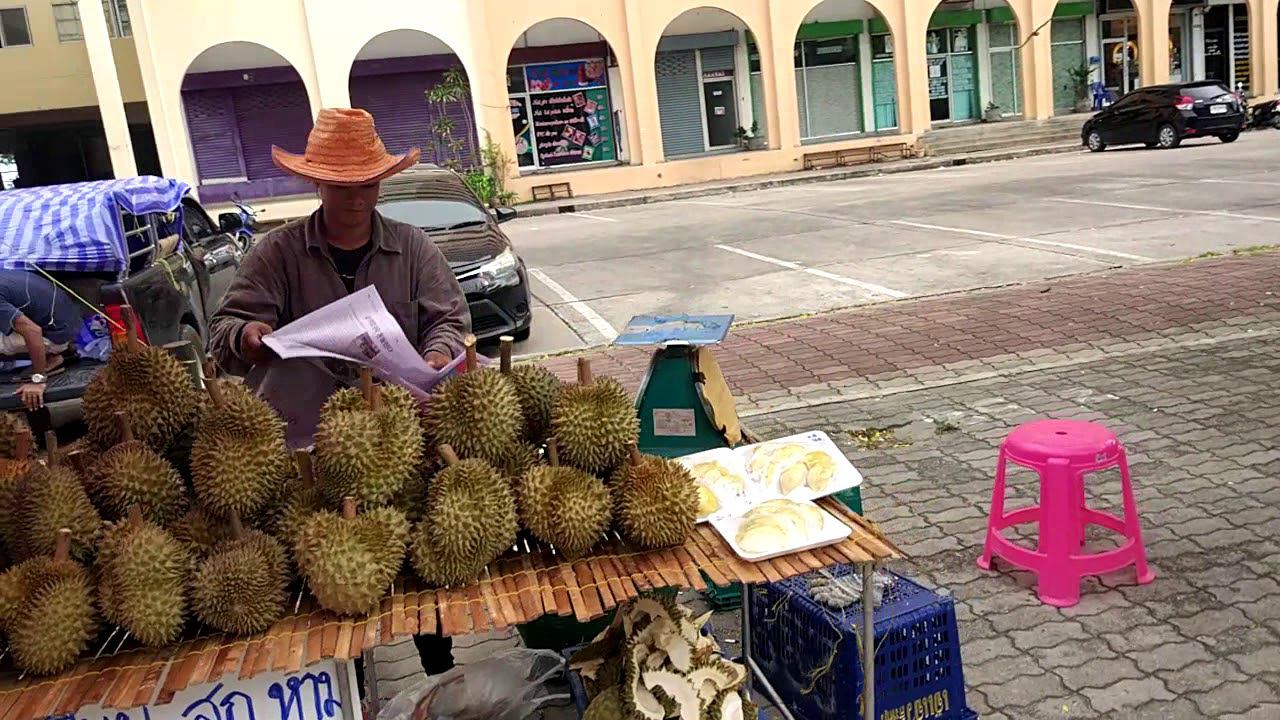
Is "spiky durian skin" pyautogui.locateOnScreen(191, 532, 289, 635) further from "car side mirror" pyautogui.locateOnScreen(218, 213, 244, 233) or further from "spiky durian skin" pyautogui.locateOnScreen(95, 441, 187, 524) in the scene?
"car side mirror" pyautogui.locateOnScreen(218, 213, 244, 233)

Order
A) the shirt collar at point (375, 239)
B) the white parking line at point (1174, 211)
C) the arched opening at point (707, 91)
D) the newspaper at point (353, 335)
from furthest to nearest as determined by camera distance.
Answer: the arched opening at point (707, 91)
the white parking line at point (1174, 211)
the shirt collar at point (375, 239)
the newspaper at point (353, 335)

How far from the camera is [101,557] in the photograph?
6.90 ft

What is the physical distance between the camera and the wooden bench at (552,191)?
2406cm

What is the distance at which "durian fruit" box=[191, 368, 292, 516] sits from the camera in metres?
2.24

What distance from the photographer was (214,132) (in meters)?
23.5

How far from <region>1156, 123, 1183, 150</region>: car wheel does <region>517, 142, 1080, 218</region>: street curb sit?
2.49m

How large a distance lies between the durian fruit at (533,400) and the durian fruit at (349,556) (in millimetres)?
494

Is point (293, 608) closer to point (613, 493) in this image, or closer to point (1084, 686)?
point (613, 493)

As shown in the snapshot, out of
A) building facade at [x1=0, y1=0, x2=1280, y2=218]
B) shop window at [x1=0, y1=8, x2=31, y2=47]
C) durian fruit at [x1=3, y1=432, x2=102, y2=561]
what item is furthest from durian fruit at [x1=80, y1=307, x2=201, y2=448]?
shop window at [x1=0, y1=8, x2=31, y2=47]

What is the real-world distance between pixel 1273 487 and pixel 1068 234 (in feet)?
25.3

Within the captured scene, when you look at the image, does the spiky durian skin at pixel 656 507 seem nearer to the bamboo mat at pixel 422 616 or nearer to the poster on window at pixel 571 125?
the bamboo mat at pixel 422 616

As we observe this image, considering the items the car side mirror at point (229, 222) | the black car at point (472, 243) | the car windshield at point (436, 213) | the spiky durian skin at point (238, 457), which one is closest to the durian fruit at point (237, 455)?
the spiky durian skin at point (238, 457)

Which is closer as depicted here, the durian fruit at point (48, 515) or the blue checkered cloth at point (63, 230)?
the durian fruit at point (48, 515)

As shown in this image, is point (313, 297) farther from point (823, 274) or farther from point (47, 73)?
point (47, 73)
